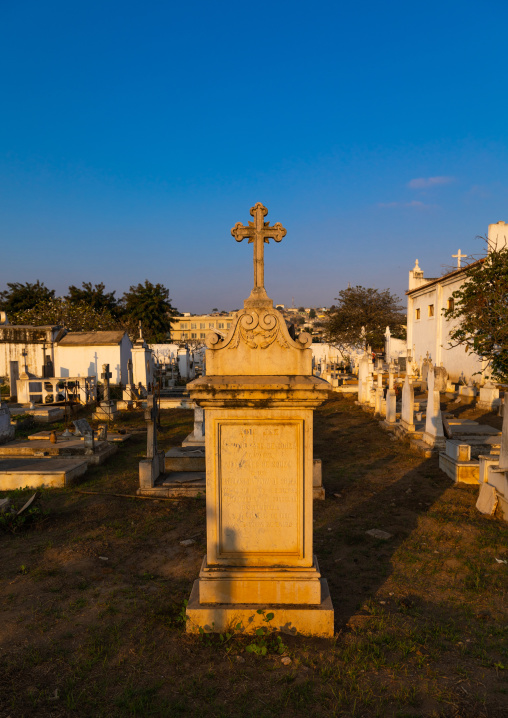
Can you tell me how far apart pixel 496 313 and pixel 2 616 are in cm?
894

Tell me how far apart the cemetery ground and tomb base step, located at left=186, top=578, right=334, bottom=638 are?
7 centimetres

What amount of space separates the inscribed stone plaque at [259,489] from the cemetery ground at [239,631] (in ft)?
2.43

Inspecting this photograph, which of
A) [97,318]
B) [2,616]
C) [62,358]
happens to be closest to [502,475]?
[2,616]

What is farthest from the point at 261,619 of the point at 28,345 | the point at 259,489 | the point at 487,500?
the point at 28,345

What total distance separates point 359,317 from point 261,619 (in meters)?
37.8

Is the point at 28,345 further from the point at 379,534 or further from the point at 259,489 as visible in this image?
the point at 259,489

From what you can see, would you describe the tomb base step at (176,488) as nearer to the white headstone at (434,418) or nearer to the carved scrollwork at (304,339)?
the carved scrollwork at (304,339)

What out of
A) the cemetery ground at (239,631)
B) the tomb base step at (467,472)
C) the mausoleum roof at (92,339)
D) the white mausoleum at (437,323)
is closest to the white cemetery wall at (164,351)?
the mausoleum roof at (92,339)

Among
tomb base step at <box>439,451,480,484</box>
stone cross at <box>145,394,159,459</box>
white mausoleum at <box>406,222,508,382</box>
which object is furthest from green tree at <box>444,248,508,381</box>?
white mausoleum at <box>406,222,508,382</box>

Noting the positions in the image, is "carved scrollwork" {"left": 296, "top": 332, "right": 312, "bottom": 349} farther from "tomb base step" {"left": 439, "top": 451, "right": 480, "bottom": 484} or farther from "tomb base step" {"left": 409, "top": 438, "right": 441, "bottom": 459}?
"tomb base step" {"left": 409, "top": 438, "right": 441, "bottom": 459}

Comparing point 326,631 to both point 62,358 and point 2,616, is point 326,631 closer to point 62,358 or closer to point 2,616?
point 2,616

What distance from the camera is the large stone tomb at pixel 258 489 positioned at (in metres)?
3.66

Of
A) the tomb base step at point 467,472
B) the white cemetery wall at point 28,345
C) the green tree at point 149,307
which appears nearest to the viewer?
the tomb base step at point 467,472

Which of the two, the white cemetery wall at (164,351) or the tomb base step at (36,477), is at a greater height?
the white cemetery wall at (164,351)
